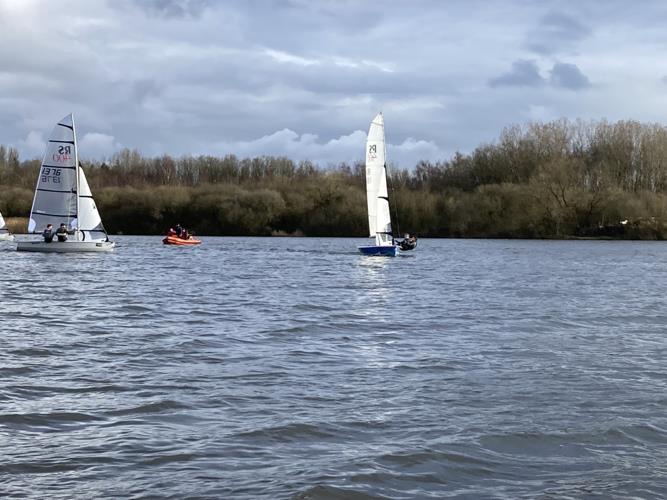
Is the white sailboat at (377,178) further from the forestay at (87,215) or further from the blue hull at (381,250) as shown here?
the forestay at (87,215)

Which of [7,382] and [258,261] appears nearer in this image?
[7,382]

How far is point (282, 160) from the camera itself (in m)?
160

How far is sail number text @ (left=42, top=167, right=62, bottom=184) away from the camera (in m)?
48.9

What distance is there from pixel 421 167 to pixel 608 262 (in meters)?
82.7

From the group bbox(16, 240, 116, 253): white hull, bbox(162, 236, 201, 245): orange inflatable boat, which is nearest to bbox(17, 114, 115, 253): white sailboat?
bbox(16, 240, 116, 253): white hull

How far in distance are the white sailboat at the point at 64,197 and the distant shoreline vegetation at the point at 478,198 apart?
58440 mm

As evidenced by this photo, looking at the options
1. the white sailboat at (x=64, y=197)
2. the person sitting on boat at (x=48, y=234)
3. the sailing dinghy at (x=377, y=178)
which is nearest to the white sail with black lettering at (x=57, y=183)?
the white sailboat at (x=64, y=197)

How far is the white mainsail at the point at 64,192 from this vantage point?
48750 millimetres

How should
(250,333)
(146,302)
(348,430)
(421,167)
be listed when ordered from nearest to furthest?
(348,430), (250,333), (146,302), (421,167)

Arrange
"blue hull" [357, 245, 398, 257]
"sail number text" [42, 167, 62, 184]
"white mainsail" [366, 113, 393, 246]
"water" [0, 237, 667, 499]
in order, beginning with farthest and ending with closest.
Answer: "blue hull" [357, 245, 398, 257], "white mainsail" [366, 113, 393, 246], "sail number text" [42, 167, 62, 184], "water" [0, 237, 667, 499]

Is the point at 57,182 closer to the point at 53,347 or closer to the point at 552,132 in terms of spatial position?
the point at 53,347

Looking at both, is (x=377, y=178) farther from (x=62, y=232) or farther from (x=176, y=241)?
(x=176, y=241)

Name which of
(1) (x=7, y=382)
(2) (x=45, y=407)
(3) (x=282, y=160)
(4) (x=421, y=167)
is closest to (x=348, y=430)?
(2) (x=45, y=407)

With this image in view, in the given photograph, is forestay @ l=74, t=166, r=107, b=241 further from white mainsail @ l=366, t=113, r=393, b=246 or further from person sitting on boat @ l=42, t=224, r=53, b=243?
white mainsail @ l=366, t=113, r=393, b=246
